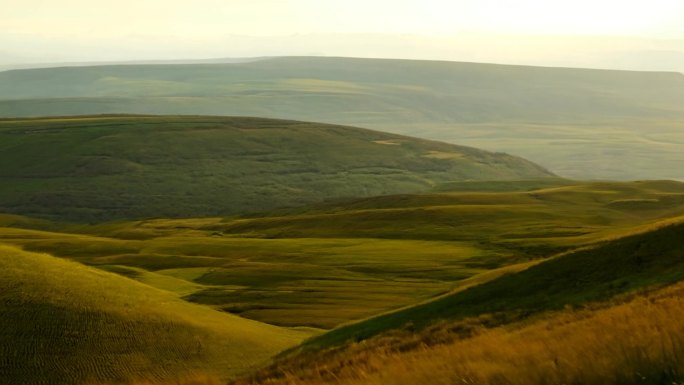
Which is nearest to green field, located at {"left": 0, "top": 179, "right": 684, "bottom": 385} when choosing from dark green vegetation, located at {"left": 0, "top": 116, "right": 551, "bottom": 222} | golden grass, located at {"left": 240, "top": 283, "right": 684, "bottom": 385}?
golden grass, located at {"left": 240, "top": 283, "right": 684, "bottom": 385}

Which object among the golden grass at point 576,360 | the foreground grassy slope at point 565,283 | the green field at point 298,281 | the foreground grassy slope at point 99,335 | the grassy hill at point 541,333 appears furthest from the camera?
the green field at point 298,281

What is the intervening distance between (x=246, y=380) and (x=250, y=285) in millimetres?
35405

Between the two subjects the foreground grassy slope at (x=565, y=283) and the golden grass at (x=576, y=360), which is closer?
the golden grass at (x=576, y=360)

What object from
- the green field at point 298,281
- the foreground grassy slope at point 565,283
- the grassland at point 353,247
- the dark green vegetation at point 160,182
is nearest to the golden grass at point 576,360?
the foreground grassy slope at point 565,283

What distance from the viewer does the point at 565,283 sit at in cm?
2705

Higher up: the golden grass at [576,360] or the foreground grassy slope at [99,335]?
the golden grass at [576,360]

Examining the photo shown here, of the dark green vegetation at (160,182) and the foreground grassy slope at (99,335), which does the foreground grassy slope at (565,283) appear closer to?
the foreground grassy slope at (99,335)

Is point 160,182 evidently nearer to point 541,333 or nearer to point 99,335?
point 99,335

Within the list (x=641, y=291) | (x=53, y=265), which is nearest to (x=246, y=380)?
(x=641, y=291)

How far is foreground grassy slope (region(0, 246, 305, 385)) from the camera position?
26312 millimetres

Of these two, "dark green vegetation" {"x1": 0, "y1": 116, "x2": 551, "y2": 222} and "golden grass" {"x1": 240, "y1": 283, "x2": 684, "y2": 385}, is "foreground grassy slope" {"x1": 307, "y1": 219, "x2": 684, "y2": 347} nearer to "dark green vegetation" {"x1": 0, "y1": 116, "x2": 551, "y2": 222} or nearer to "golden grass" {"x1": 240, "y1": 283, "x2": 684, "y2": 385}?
"golden grass" {"x1": 240, "y1": 283, "x2": 684, "y2": 385}

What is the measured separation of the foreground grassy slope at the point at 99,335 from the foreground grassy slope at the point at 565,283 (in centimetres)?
339

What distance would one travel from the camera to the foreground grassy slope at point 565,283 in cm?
2428

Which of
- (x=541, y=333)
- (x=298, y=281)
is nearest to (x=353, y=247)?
(x=298, y=281)
